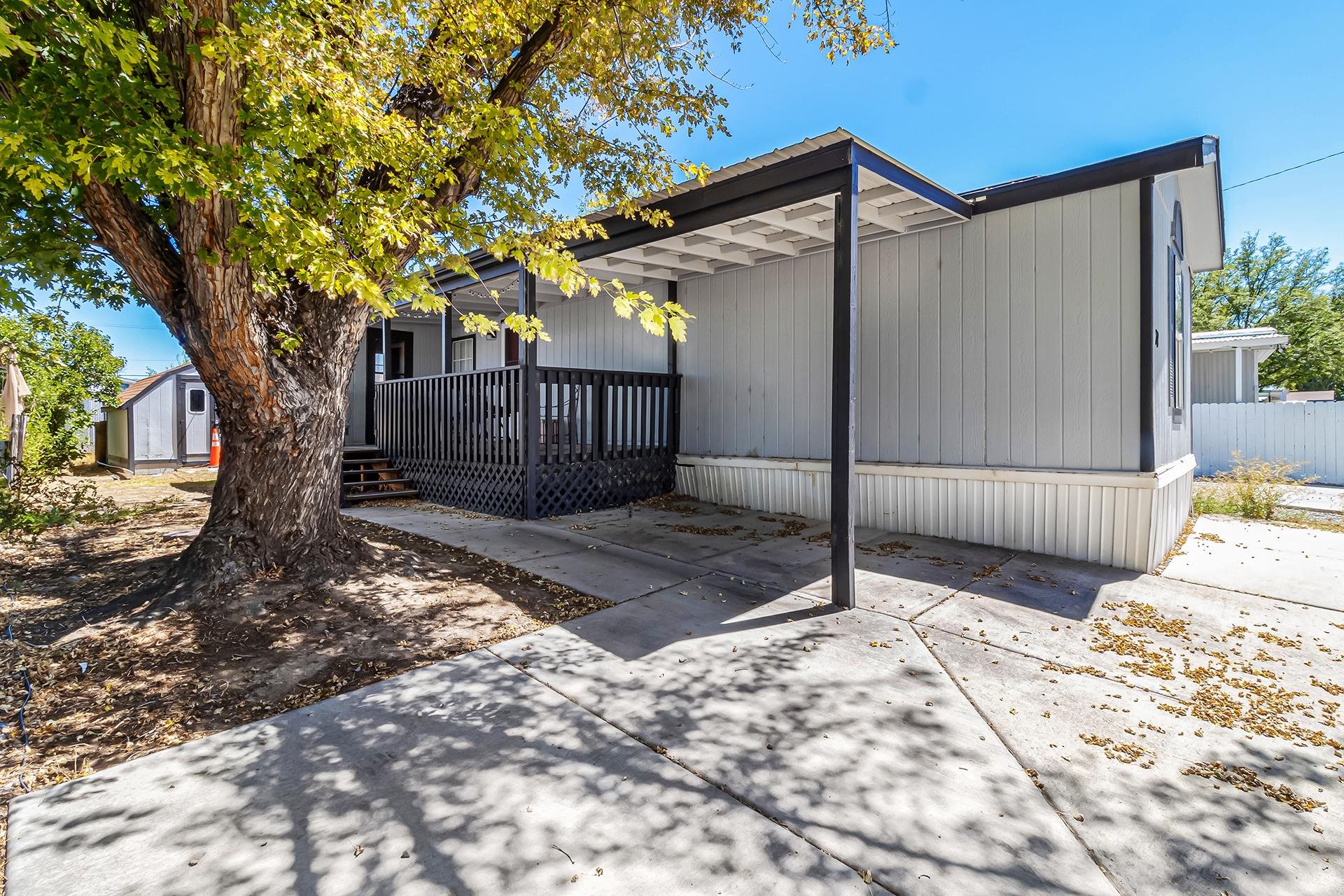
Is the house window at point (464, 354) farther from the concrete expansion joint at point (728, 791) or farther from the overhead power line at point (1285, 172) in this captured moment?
the overhead power line at point (1285, 172)

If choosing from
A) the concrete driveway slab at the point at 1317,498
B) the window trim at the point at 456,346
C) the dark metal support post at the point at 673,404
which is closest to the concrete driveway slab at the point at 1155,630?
the dark metal support post at the point at 673,404

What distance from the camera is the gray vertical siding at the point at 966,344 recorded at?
539cm

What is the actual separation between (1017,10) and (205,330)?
27.0ft

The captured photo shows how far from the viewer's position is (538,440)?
295 inches

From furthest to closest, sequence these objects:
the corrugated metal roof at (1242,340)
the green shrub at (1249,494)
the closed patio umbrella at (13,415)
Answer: the corrugated metal roof at (1242,340), the green shrub at (1249,494), the closed patio umbrella at (13,415)

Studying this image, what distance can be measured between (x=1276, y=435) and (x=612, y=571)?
46.2 ft

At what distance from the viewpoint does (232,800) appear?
2.11 metres

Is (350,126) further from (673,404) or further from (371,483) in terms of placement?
(371,483)

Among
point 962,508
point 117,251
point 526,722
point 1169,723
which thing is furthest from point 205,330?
point 962,508

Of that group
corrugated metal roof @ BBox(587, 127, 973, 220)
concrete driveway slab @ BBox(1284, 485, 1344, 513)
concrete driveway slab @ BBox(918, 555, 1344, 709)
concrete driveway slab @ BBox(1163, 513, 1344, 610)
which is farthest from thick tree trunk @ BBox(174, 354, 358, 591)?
concrete driveway slab @ BBox(1284, 485, 1344, 513)

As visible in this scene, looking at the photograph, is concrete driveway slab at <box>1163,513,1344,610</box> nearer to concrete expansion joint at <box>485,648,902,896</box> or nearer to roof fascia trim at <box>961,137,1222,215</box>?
roof fascia trim at <box>961,137,1222,215</box>

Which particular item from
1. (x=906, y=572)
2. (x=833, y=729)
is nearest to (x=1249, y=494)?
(x=906, y=572)

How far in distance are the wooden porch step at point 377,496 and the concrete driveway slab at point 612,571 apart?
4582 mm

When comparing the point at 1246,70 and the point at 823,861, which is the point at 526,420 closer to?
the point at 823,861
